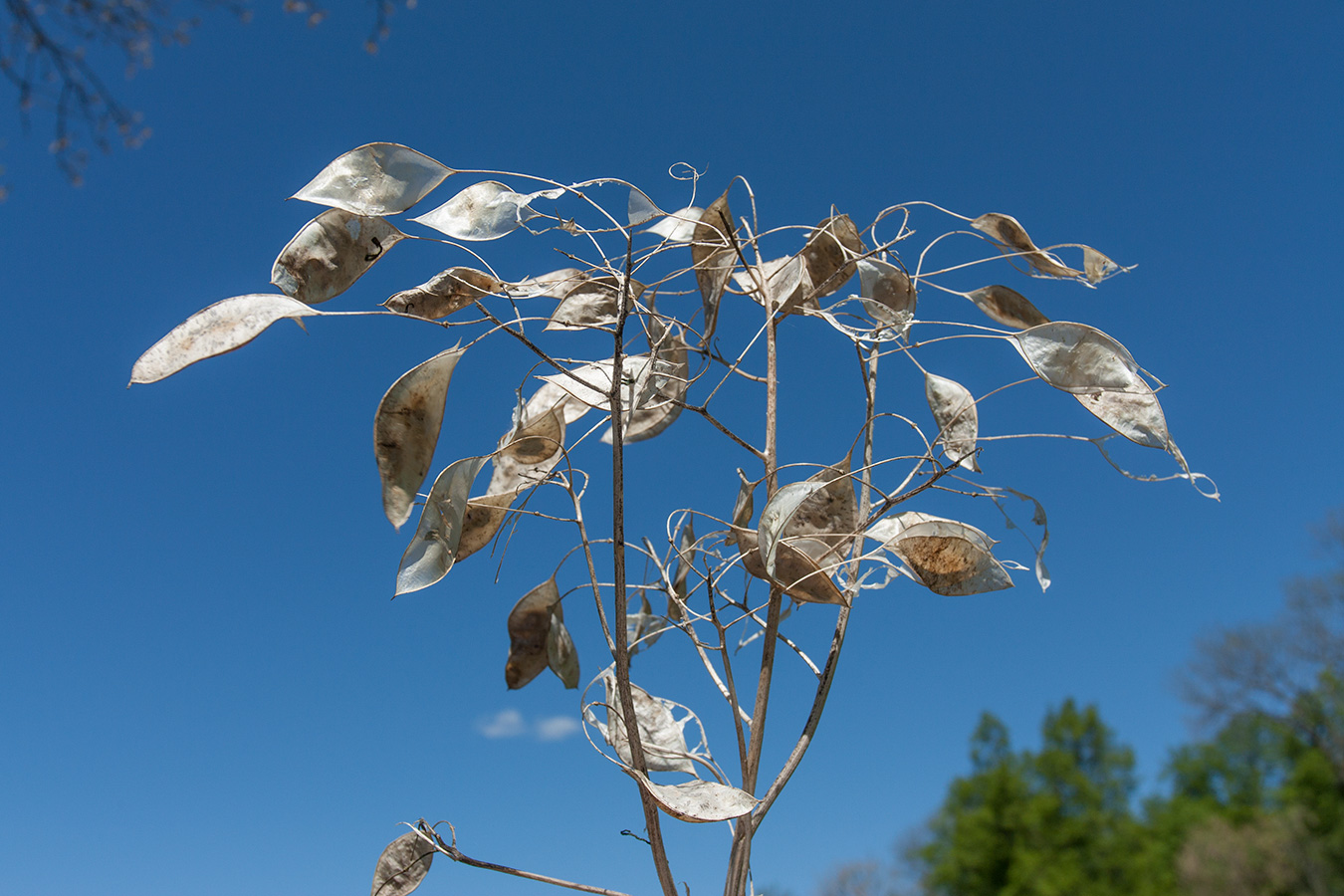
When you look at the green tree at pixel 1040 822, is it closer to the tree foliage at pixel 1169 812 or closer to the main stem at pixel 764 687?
the tree foliage at pixel 1169 812

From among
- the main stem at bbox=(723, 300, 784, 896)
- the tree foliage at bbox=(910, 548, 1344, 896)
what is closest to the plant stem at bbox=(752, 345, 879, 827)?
the main stem at bbox=(723, 300, 784, 896)

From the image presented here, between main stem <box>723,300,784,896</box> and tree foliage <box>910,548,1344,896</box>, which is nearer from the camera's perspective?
main stem <box>723,300,784,896</box>

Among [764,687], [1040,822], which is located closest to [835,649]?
[764,687]

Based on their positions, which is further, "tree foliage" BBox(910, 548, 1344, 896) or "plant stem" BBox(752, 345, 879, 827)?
"tree foliage" BBox(910, 548, 1344, 896)

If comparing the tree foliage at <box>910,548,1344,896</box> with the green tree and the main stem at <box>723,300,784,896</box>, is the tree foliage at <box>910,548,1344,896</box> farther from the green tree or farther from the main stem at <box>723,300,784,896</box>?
the main stem at <box>723,300,784,896</box>

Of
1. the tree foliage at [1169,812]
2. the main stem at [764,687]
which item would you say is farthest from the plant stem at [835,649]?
the tree foliage at [1169,812]

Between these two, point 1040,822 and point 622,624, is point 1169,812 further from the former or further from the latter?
point 622,624

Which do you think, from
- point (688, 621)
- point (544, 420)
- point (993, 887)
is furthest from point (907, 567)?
point (993, 887)

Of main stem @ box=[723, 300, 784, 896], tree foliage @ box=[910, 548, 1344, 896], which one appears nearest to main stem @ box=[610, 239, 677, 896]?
main stem @ box=[723, 300, 784, 896]

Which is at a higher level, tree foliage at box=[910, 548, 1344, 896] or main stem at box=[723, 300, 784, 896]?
tree foliage at box=[910, 548, 1344, 896]

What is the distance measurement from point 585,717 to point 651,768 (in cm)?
7

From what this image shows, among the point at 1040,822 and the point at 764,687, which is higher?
the point at 1040,822

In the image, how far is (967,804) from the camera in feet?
31.2

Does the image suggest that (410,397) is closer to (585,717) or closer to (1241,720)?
(585,717)
